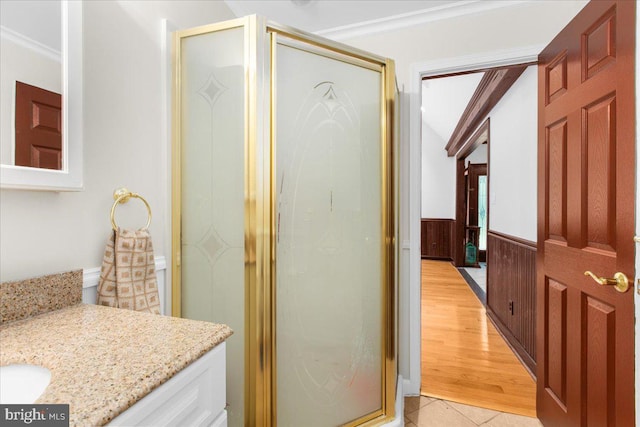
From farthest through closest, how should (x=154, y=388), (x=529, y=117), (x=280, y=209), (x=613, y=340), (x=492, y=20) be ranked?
1. (x=529, y=117)
2. (x=492, y=20)
3. (x=280, y=209)
4. (x=613, y=340)
5. (x=154, y=388)

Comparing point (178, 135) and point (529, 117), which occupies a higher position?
point (529, 117)

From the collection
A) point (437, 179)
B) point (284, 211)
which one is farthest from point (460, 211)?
point (284, 211)

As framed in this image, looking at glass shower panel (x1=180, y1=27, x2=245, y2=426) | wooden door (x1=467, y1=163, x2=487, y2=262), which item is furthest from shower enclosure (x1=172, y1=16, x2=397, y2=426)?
wooden door (x1=467, y1=163, x2=487, y2=262)

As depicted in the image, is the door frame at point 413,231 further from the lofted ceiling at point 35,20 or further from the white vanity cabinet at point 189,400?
the lofted ceiling at point 35,20

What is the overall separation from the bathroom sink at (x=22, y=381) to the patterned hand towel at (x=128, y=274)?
458 millimetres

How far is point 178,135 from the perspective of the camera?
1.48 m

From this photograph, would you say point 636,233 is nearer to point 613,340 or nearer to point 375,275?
point 613,340

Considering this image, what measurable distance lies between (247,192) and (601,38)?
5.31 feet

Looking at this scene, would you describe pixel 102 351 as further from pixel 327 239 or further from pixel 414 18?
pixel 414 18

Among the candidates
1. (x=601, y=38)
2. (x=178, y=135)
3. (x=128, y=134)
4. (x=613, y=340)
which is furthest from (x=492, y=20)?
(x=128, y=134)

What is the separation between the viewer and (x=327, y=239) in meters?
1.56

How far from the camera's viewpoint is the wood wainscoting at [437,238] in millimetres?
7125

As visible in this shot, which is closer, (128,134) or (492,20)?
(128,134)

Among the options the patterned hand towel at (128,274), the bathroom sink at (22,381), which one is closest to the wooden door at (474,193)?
the patterned hand towel at (128,274)
